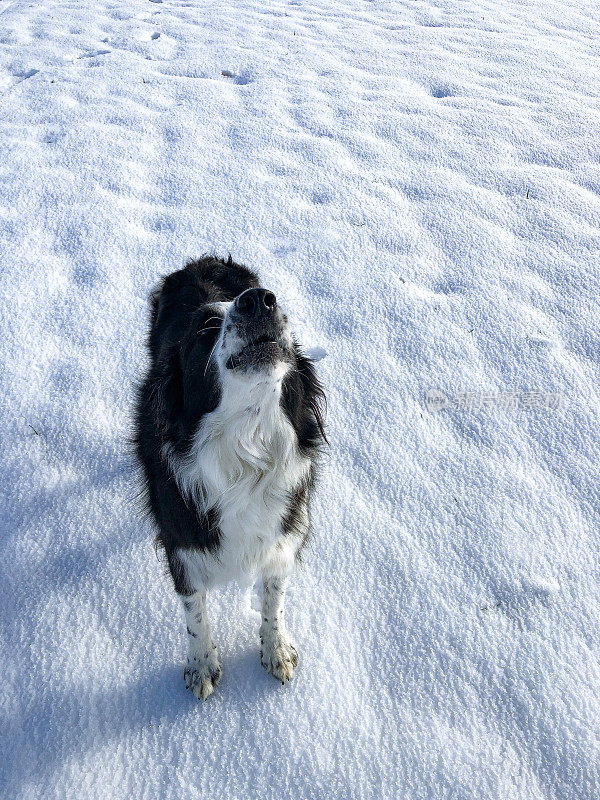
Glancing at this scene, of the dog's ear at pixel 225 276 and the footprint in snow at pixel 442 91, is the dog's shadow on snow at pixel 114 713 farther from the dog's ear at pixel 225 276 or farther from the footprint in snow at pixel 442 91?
the footprint in snow at pixel 442 91

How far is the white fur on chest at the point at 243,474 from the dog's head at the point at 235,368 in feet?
0.09

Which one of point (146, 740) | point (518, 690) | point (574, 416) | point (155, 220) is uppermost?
point (155, 220)

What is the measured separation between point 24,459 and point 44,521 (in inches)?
15.9

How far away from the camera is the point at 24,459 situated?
2887 mm

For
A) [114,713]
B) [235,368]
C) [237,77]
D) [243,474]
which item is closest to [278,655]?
[114,713]

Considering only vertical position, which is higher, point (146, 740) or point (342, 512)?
point (342, 512)

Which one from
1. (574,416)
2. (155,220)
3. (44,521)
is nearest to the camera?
(44,521)

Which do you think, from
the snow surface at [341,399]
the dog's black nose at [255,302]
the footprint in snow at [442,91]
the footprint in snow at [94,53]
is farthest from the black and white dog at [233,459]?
the footprint in snow at [94,53]

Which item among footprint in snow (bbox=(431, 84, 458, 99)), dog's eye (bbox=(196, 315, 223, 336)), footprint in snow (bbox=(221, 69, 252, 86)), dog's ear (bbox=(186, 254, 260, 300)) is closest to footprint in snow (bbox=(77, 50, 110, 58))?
→ footprint in snow (bbox=(221, 69, 252, 86))

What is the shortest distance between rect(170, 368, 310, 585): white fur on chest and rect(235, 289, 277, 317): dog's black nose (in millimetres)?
204

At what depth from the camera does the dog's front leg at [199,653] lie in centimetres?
215

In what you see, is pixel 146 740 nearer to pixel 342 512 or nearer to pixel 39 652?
pixel 39 652

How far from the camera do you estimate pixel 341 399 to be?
3.25 metres

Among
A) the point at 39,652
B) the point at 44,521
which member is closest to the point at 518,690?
the point at 39,652
